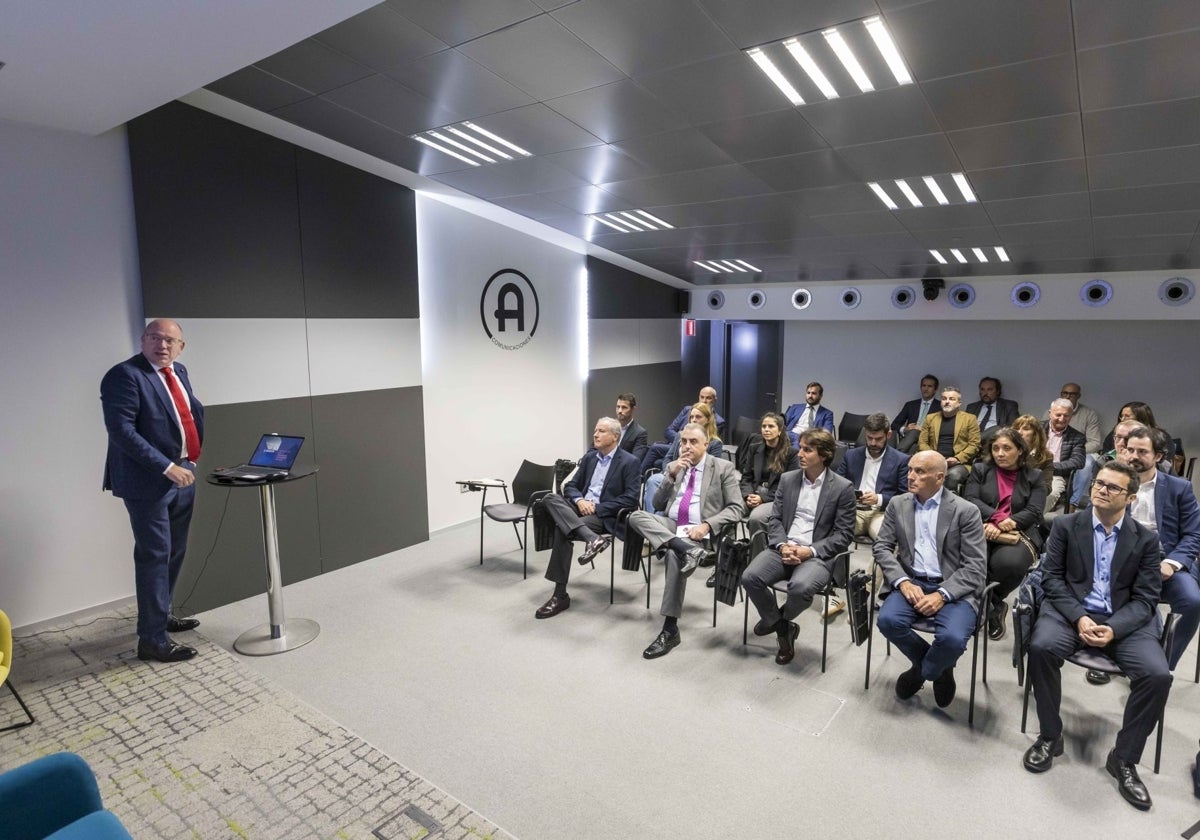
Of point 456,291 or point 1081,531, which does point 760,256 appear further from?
point 1081,531

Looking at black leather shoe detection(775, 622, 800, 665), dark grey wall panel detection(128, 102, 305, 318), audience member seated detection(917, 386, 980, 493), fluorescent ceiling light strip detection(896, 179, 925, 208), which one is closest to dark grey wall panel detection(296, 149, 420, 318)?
dark grey wall panel detection(128, 102, 305, 318)

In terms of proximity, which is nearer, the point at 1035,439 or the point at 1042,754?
the point at 1042,754

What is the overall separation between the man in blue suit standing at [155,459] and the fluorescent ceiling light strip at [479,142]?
220 cm

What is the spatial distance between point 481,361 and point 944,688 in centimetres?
493

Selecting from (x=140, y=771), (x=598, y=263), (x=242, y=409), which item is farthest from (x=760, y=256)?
(x=140, y=771)

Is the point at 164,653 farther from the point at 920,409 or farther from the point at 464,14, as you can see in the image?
the point at 920,409

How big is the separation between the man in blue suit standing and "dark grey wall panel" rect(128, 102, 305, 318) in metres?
0.83

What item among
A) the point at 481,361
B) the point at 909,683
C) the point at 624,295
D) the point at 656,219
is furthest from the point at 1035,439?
the point at 624,295

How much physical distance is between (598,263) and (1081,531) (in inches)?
245

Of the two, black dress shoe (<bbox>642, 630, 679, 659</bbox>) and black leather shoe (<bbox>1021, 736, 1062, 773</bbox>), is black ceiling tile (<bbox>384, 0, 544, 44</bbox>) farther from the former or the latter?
black leather shoe (<bbox>1021, 736, 1062, 773</bbox>)

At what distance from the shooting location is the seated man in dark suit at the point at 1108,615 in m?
2.80

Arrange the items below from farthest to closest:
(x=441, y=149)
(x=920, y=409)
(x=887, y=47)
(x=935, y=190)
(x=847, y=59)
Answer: (x=920, y=409), (x=441, y=149), (x=935, y=190), (x=847, y=59), (x=887, y=47)

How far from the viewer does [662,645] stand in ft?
13.3

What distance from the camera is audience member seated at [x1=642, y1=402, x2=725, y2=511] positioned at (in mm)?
5730
